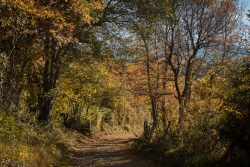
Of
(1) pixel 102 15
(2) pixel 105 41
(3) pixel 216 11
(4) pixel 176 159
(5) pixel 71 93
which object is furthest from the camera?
(5) pixel 71 93

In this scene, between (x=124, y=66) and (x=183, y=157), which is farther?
(x=124, y=66)

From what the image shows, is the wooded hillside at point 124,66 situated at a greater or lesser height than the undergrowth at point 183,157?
greater

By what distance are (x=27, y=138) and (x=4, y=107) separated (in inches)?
59.6

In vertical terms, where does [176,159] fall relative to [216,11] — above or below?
below

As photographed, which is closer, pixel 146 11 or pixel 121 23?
pixel 146 11

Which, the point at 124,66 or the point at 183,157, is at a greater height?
the point at 124,66

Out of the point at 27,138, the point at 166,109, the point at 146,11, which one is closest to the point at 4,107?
the point at 27,138

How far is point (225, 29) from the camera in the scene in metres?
16.6

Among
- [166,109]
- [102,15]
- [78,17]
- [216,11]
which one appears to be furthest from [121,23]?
[166,109]

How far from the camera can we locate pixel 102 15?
44.0 feet

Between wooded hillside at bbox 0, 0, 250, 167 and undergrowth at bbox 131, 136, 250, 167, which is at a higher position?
wooded hillside at bbox 0, 0, 250, 167

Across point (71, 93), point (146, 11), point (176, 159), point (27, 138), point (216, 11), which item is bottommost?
point (176, 159)

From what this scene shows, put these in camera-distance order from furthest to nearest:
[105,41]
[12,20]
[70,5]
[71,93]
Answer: [71,93] < [105,41] < [70,5] < [12,20]

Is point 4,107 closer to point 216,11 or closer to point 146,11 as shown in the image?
point 146,11
